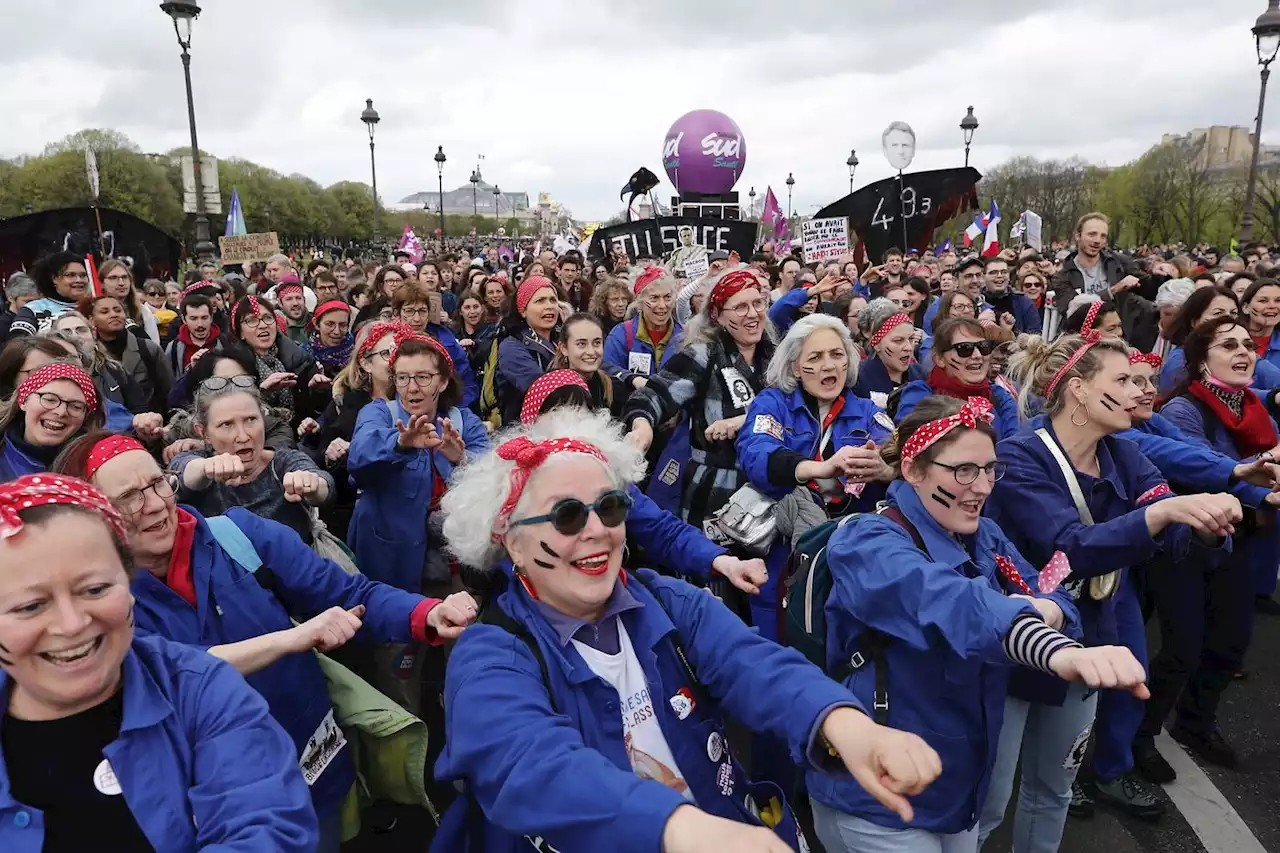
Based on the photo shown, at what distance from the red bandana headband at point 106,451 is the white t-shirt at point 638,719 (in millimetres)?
1501

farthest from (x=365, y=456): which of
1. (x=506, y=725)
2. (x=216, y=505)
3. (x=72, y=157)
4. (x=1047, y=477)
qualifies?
(x=72, y=157)

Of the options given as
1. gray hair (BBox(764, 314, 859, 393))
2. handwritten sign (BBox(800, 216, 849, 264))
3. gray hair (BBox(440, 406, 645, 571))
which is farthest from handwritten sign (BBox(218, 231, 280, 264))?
gray hair (BBox(440, 406, 645, 571))

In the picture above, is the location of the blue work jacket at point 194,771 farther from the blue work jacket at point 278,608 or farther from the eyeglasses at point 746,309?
the eyeglasses at point 746,309

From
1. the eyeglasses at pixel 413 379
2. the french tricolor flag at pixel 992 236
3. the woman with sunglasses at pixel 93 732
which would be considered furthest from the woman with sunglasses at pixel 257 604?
the french tricolor flag at pixel 992 236

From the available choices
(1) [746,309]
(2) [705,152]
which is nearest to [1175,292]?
(1) [746,309]

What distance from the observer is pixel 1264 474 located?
3143 mm

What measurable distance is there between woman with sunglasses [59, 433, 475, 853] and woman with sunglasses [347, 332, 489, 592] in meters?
0.98

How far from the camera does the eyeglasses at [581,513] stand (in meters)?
1.86

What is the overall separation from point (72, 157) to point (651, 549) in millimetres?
59713

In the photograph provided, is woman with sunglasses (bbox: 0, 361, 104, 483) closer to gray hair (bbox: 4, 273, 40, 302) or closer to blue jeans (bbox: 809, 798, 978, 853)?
blue jeans (bbox: 809, 798, 978, 853)

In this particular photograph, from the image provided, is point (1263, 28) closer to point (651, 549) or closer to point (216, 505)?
point (651, 549)

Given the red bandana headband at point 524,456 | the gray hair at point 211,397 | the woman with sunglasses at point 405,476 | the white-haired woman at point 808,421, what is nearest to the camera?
the red bandana headband at point 524,456

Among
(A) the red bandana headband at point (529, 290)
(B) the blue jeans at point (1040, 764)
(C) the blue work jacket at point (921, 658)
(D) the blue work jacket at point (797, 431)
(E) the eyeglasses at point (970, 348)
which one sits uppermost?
(A) the red bandana headband at point (529, 290)

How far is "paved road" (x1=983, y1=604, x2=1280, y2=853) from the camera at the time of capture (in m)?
3.30
